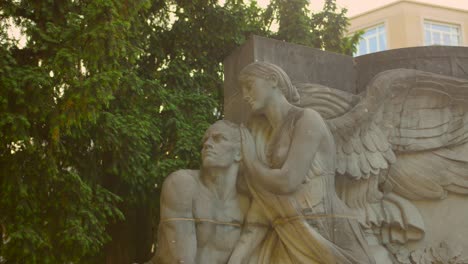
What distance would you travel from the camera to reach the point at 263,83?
18.5 feet

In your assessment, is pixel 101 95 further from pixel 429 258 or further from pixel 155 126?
pixel 429 258

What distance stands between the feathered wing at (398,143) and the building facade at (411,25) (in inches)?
804

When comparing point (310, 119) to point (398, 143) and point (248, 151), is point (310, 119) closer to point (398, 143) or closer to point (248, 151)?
point (248, 151)

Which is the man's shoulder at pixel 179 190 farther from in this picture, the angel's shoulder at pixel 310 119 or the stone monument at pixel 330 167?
the angel's shoulder at pixel 310 119

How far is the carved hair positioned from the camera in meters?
5.65

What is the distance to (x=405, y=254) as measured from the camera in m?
5.72

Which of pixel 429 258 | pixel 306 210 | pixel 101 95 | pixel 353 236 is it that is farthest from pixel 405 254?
pixel 101 95

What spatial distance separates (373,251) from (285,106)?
4.83ft

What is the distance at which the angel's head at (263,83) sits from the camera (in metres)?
5.62

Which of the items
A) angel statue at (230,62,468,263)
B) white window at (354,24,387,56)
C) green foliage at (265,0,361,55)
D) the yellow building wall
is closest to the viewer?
angel statue at (230,62,468,263)

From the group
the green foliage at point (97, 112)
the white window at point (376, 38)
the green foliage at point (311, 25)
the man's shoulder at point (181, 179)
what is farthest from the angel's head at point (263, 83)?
the white window at point (376, 38)

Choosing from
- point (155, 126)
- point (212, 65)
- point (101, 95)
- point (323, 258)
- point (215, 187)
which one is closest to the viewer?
point (323, 258)

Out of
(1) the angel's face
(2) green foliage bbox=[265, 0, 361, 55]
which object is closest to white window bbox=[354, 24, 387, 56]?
(2) green foliage bbox=[265, 0, 361, 55]

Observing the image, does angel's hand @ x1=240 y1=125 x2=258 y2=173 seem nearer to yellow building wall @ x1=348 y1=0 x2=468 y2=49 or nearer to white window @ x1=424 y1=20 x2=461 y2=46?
yellow building wall @ x1=348 y1=0 x2=468 y2=49
